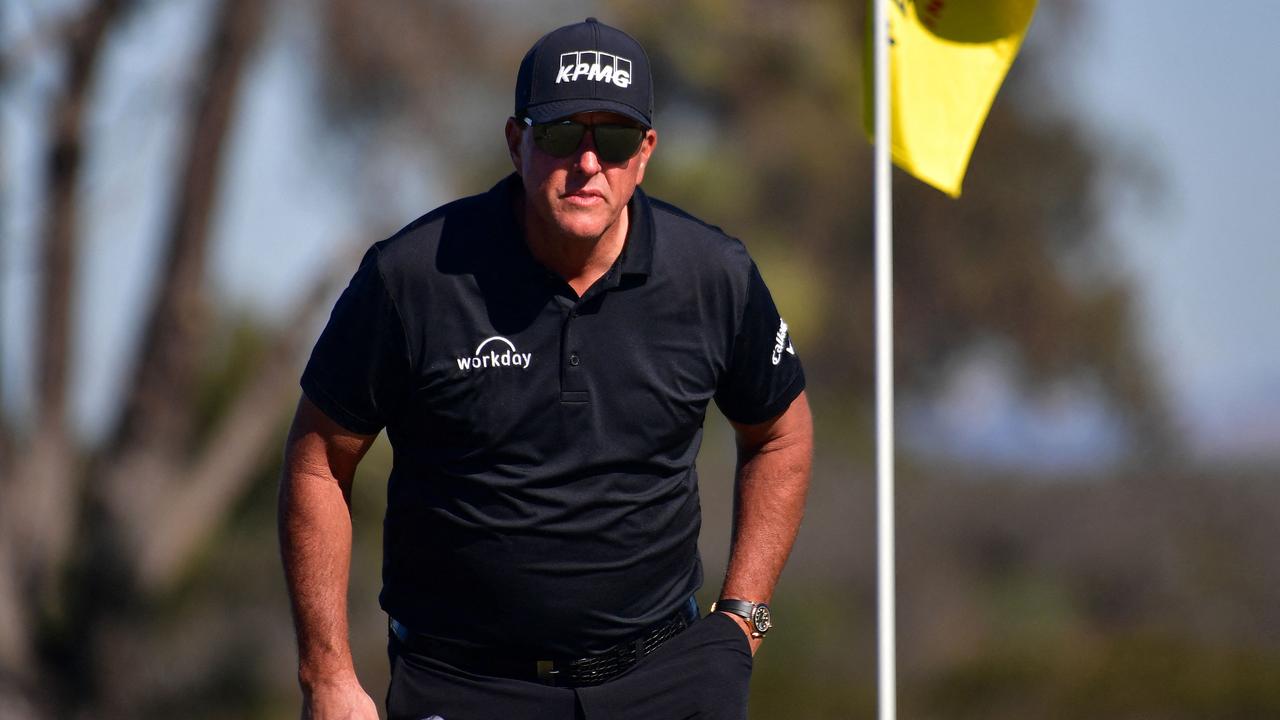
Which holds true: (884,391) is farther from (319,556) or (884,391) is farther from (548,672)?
(319,556)

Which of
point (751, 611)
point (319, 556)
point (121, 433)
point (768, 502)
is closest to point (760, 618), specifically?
point (751, 611)

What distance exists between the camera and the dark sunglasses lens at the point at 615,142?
3859 millimetres

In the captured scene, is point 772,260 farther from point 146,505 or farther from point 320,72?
point 146,505

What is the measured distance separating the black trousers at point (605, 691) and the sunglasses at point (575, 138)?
1114 millimetres

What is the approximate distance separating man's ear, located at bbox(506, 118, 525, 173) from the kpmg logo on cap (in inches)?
6.2

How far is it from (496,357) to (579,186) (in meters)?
0.41

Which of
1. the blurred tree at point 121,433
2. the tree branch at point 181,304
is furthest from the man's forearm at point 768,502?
the tree branch at point 181,304

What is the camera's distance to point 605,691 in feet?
12.9

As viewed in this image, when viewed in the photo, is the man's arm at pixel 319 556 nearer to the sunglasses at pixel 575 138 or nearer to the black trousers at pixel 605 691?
the black trousers at pixel 605 691

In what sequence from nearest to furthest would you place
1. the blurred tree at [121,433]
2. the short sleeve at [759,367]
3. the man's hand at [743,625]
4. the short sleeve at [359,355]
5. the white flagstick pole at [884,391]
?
the short sleeve at [359,355] → the short sleeve at [759,367] → the man's hand at [743,625] → the white flagstick pole at [884,391] → the blurred tree at [121,433]

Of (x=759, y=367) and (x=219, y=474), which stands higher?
(x=759, y=367)

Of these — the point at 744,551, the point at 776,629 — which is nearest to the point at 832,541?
the point at 776,629

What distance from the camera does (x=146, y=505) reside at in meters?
16.7

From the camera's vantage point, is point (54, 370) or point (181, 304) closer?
point (181, 304)
